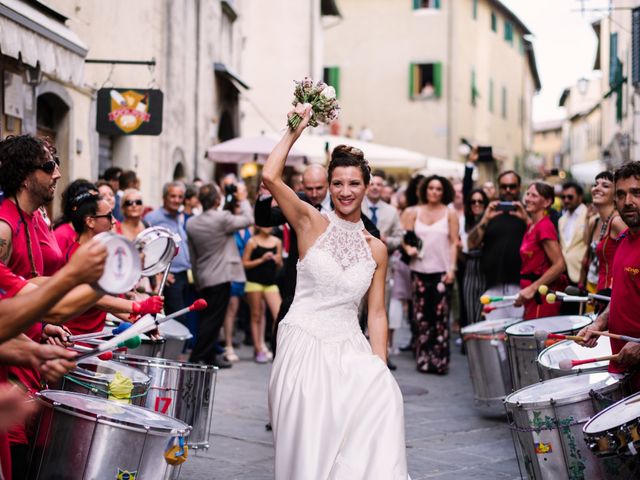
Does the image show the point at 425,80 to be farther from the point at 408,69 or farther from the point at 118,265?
the point at 118,265

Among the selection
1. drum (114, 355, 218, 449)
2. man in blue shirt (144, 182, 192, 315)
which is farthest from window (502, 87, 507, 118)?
drum (114, 355, 218, 449)

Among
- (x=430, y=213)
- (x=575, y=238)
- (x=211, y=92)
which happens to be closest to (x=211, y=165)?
(x=211, y=92)

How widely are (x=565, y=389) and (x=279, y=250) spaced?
7.28 m

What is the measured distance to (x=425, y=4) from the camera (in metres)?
34.7

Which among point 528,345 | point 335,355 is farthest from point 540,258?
point 335,355

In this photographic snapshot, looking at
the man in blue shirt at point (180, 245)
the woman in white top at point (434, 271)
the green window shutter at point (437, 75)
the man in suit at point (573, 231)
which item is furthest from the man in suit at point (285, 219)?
the green window shutter at point (437, 75)

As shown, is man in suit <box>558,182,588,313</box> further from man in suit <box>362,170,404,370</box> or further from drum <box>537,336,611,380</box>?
drum <box>537,336,611,380</box>

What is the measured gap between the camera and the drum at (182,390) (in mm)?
5934

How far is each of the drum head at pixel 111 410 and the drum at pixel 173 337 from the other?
99.1 inches

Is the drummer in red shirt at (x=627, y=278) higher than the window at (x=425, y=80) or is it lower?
lower

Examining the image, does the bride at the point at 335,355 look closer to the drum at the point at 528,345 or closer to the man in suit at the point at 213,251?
the drum at the point at 528,345

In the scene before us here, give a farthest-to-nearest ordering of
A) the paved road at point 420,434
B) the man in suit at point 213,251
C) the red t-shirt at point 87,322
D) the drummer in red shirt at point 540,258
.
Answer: the man in suit at point 213,251, the drummer in red shirt at point 540,258, the paved road at point 420,434, the red t-shirt at point 87,322

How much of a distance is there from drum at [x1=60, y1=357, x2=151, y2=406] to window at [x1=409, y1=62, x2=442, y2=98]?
1193 inches

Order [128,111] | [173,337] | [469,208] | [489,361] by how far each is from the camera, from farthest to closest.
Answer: [469,208] < [128,111] < [489,361] < [173,337]
